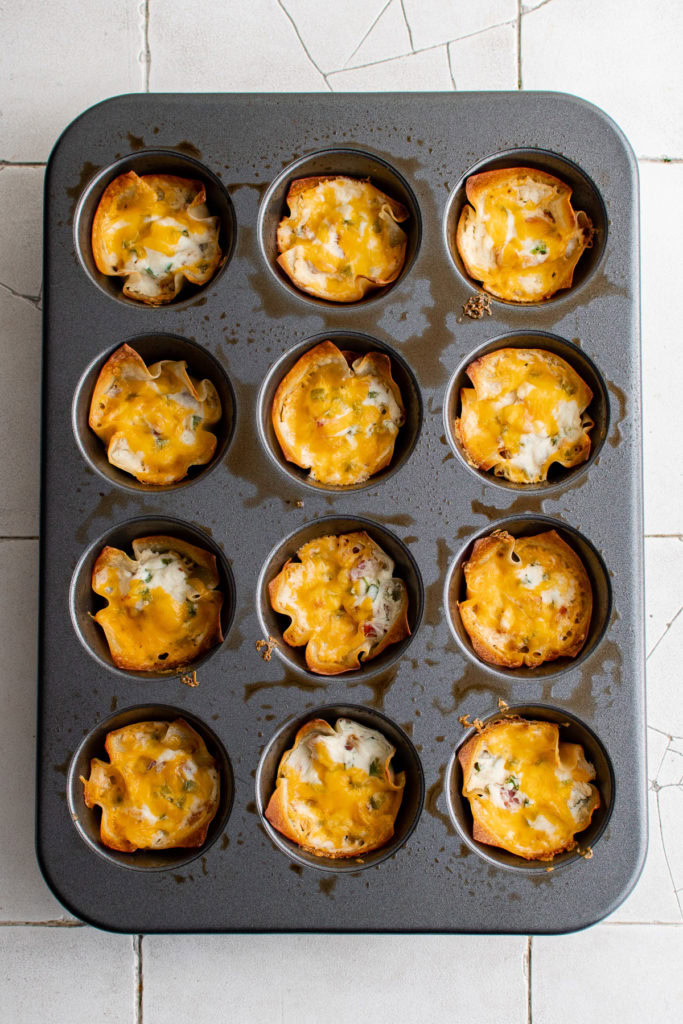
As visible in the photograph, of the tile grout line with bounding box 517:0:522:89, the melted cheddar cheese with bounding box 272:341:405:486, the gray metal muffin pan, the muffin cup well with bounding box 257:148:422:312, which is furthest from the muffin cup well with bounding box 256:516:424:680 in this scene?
the tile grout line with bounding box 517:0:522:89

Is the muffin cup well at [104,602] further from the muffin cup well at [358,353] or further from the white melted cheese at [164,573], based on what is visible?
the muffin cup well at [358,353]

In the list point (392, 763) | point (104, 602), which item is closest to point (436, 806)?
point (392, 763)

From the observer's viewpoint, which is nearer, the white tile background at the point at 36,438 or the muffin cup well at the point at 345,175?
the muffin cup well at the point at 345,175

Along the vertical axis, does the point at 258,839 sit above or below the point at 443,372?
below

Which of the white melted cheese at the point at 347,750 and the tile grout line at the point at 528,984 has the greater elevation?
the white melted cheese at the point at 347,750

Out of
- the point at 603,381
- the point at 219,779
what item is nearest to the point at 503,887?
the point at 219,779

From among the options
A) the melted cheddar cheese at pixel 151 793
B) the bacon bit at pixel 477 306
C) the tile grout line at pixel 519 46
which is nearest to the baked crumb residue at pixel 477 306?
the bacon bit at pixel 477 306

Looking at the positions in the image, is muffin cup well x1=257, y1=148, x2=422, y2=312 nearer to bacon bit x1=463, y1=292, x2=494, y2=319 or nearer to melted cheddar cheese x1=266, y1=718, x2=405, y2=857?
bacon bit x1=463, y1=292, x2=494, y2=319

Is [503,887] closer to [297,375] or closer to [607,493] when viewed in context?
[607,493]
